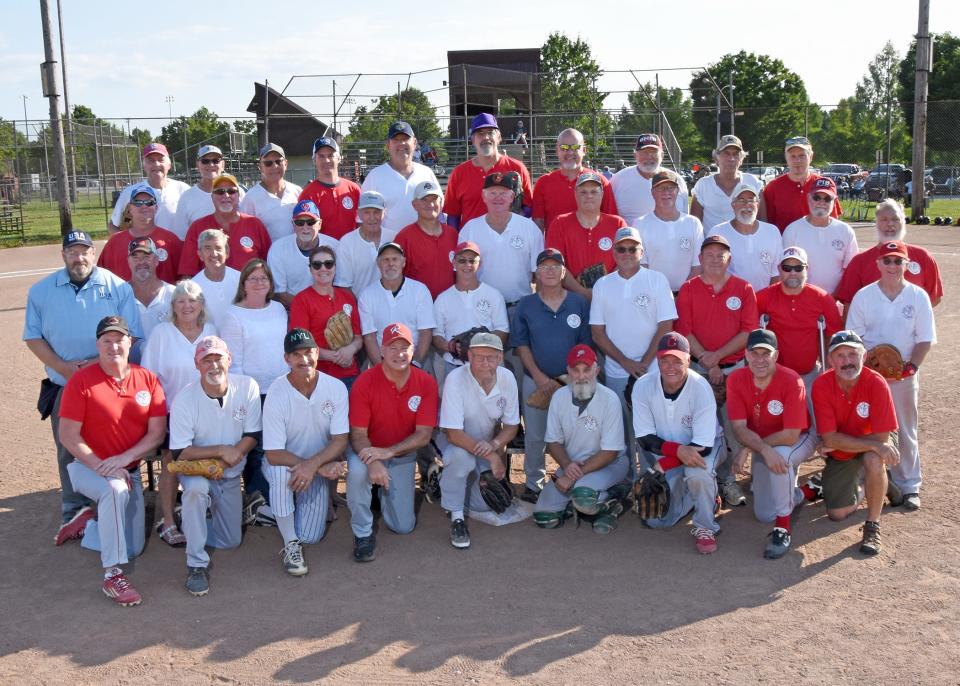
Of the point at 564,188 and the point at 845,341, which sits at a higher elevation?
the point at 564,188

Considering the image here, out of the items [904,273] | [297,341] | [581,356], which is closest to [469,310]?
[581,356]

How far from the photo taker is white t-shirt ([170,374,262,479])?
20.4 ft

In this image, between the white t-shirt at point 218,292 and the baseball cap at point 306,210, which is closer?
the white t-shirt at point 218,292

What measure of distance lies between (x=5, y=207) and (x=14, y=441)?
78.0ft

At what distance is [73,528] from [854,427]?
5.78 metres

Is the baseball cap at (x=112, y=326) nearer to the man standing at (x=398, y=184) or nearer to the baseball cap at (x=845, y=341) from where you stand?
→ the man standing at (x=398, y=184)

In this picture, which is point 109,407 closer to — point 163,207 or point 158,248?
point 158,248

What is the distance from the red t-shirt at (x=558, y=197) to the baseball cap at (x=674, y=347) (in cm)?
212

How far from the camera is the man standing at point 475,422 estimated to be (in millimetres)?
6719

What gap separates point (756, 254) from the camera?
25.1 ft

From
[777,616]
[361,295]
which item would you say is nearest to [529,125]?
[361,295]

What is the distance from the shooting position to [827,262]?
7727 millimetres

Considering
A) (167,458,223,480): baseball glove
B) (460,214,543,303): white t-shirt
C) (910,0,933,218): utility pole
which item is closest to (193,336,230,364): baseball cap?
(167,458,223,480): baseball glove

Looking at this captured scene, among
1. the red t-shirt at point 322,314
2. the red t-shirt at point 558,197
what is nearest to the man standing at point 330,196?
the red t-shirt at point 322,314
